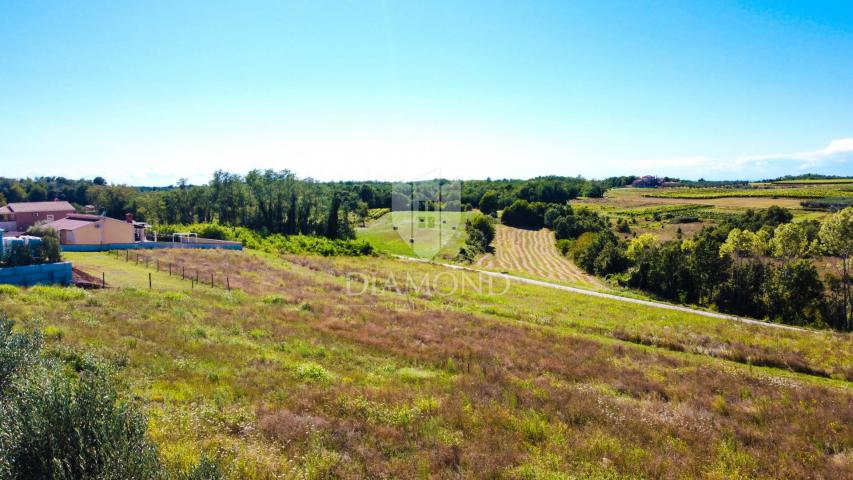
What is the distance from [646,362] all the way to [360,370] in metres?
13.4

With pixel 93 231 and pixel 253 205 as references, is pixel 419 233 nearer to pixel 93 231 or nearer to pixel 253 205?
pixel 93 231

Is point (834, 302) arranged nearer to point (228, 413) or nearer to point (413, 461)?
point (413, 461)

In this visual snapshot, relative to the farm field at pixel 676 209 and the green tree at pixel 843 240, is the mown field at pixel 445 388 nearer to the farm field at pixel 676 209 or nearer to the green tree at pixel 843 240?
the green tree at pixel 843 240

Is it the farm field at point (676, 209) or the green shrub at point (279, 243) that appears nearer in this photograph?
the green shrub at point (279, 243)

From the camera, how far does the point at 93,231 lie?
46.2 m

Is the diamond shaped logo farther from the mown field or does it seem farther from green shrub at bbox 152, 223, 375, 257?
the mown field

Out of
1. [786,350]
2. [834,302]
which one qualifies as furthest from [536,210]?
[786,350]

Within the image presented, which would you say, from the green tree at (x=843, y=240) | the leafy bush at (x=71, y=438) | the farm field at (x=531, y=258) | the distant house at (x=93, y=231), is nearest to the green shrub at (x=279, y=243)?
the distant house at (x=93, y=231)

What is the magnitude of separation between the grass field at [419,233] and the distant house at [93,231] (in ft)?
105

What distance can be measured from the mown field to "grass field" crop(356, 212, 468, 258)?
71.4 ft

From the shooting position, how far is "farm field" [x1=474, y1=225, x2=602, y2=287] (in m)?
66.4

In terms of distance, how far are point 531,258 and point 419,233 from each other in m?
34.6

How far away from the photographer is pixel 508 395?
→ 13.6 metres

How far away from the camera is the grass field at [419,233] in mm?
49400
